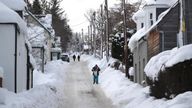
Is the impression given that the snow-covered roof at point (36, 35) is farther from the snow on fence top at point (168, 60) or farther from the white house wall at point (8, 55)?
the snow on fence top at point (168, 60)

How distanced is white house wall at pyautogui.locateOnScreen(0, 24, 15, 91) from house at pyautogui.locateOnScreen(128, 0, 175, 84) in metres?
12.3

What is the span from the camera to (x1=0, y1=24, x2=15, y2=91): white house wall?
26.1 m

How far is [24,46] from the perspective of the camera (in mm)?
31359

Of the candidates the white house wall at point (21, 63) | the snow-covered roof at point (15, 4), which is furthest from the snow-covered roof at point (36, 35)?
the snow-covered roof at point (15, 4)

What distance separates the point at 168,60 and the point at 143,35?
15.3 m

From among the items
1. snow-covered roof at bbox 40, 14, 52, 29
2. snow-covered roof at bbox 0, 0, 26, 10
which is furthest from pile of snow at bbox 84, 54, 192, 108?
snow-covered roof at bbox 40, 14, 52, 29

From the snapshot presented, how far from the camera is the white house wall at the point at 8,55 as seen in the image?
2608 cm

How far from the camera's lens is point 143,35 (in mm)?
36719

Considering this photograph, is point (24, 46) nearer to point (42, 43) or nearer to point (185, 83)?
point (185, 83)

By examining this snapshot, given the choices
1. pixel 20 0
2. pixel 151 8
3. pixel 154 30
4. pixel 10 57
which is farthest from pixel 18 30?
pixel 151 8

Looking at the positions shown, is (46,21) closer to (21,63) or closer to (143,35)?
(143,35)

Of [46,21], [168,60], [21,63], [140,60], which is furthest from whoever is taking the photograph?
[46,21]

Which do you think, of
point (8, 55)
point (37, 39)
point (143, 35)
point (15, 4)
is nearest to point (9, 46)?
point (8, 55)

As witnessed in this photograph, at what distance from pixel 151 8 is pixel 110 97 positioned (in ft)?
26.9
